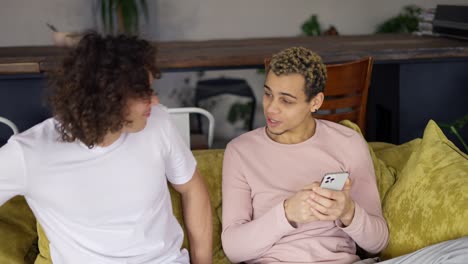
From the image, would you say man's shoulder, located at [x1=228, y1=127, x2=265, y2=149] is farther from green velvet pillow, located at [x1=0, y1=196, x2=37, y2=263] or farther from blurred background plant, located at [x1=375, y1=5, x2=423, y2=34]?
blurred background plant, located at [x1=375, y1=5, x2=423, y2=34]

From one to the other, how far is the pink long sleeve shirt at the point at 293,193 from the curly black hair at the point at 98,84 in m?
0.47

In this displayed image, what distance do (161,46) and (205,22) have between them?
195 centimetres

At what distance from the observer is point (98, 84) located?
142 centimetres

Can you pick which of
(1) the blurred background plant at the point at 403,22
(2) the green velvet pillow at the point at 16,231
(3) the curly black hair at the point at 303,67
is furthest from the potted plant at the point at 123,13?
(3) the curly black hair at the point at 303,67

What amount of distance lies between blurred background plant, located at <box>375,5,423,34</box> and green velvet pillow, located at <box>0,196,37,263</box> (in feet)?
13.7

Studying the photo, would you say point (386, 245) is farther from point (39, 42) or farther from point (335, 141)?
point (39, 42)

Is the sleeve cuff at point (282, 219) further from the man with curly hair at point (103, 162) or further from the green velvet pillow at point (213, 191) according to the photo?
the green velvet pillow at point (213, 191)

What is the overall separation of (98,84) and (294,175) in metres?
0.66

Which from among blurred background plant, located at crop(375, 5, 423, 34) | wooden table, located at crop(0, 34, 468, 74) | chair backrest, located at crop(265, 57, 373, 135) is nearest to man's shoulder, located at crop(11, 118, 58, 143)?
wooden table, located at crop(0, 34, 468, 74)

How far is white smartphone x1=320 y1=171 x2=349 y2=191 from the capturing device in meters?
1.56

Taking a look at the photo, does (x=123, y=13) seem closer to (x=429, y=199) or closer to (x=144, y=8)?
(x=144, y=8)

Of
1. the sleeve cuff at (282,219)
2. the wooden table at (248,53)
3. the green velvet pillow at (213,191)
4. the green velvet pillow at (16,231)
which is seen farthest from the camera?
the wooden table at (248,53)

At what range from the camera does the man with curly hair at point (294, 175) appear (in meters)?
1.76

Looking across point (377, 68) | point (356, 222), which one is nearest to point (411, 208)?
point (356, 222)
